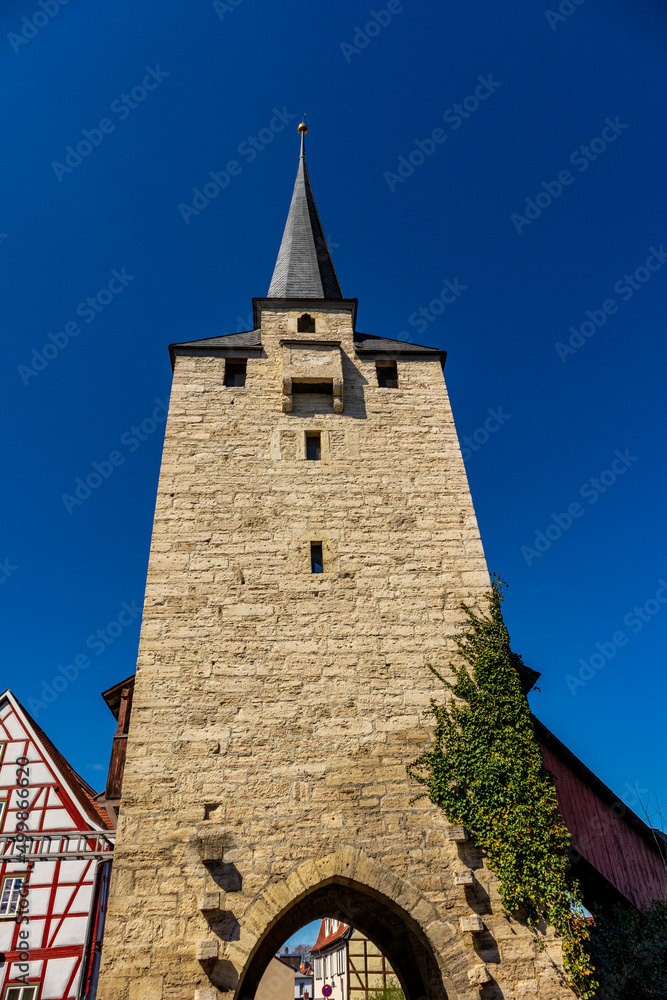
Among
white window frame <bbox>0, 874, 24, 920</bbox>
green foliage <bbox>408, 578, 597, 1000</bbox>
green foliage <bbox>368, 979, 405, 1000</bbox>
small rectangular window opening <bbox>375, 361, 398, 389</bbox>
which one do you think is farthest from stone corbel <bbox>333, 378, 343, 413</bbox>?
green foliage <bbox>368, 979, 405, 1000</bbox>

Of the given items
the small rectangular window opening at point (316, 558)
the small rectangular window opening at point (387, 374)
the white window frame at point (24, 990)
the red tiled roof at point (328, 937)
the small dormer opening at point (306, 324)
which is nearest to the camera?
the small rectangular window opening at point (316, 558)

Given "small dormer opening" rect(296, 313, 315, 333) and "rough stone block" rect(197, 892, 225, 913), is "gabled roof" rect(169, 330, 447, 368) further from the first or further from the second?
"rough stone block" rect(197, 892, 225, 913)

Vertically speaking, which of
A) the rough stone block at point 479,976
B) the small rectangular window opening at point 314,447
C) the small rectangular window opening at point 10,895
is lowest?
the rough stone block at point 479,976

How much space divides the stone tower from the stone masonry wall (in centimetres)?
2

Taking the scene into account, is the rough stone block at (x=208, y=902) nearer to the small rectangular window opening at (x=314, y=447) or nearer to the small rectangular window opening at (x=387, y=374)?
the small rectangular window opening at (x=314, y=447)

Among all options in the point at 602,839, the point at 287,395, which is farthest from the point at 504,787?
the point at 287,395

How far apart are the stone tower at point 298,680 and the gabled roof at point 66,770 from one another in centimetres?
414

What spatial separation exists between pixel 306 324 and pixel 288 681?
600 centimetres

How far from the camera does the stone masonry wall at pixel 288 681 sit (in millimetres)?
5824

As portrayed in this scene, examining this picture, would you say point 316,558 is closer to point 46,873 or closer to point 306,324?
point 306,324

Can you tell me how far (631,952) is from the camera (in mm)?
7523

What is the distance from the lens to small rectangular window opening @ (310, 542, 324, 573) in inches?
311

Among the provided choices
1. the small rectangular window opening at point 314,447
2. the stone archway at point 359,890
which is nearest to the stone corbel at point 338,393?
the small rectangular window opening at point 314,447

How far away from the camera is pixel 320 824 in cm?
632
